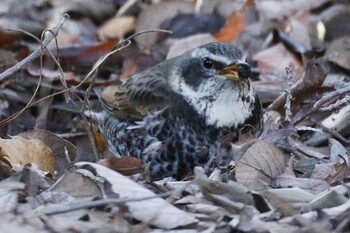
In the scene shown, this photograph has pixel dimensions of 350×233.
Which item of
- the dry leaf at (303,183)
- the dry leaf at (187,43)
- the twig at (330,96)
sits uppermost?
the dry leaf at (187,43)

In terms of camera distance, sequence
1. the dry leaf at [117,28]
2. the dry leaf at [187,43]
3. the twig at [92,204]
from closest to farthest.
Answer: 1. the twig at [92,204]
2. the dry leaf at [187,43]
3. the dry leaf at [117,28]

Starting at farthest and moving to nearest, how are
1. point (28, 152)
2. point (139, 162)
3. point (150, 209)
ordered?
1. point (28, 152)
2. point (139, 162)
3. point (150, 209)

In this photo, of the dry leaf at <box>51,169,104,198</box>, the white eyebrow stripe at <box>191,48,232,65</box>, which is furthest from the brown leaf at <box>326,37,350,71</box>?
the dry leaf at <box>51,169,104,198</box>

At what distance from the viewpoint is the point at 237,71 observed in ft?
18.1

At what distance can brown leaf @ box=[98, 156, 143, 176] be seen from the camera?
512cm

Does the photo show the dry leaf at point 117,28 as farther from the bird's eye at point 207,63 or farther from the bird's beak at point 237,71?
the bird's beak at point 237,71

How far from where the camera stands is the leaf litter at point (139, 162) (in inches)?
173

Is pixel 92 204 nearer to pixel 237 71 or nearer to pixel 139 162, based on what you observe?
pixel 139 162

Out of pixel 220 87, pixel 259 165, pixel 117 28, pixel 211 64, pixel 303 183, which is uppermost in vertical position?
pixel 117 28

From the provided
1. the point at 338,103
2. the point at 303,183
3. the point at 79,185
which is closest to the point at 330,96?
the point at 338,103

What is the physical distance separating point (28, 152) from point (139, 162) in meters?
0.57

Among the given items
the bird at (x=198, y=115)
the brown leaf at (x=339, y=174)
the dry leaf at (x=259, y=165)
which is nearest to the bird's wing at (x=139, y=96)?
the bird at (x=198, y=115)

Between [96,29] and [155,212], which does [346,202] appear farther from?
[96,29]

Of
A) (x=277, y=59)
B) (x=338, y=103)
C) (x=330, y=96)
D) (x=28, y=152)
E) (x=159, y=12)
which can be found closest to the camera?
(x=28, y=152)
